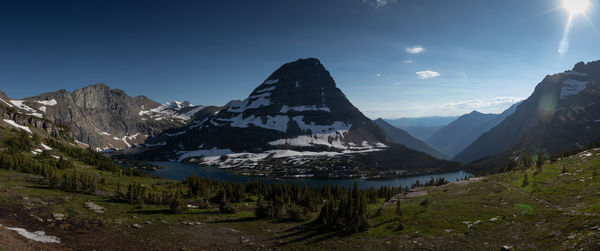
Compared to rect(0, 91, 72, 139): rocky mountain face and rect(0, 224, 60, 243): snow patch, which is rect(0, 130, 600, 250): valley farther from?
rect(0, 91, 72, 139): rocky mountain face

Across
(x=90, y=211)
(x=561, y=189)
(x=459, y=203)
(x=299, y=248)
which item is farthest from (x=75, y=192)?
(x=561, y=189)

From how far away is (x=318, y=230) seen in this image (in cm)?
4106

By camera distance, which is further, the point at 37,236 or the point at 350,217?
the point at 350,217

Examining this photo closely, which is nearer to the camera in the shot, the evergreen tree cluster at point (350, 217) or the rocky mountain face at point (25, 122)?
the evergreen tree cluster at point (350, 217)

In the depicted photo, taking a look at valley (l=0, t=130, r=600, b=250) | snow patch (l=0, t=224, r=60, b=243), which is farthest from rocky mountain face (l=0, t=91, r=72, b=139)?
snow patch (l=0, t=224, r=60, b=243)

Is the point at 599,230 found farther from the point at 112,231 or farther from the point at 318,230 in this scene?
the point at 112,231

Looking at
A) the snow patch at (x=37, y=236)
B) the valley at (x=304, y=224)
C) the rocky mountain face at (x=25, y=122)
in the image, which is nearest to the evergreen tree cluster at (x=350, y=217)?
the valley at (x=304, y=224)

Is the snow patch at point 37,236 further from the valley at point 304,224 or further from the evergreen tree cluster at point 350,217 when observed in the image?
the evergreen tree cluster at point 350,217

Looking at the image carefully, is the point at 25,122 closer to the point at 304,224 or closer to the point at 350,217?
the point at 304,224

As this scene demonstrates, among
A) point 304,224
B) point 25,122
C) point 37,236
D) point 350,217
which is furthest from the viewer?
point 25,122

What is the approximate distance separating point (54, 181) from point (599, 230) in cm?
7907

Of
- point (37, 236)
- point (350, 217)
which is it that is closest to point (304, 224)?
point (350, 217)

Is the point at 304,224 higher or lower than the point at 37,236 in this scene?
lower

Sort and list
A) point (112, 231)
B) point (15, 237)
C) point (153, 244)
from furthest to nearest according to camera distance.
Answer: point (112, 231) < point (153, 244) < point (15, 237)
